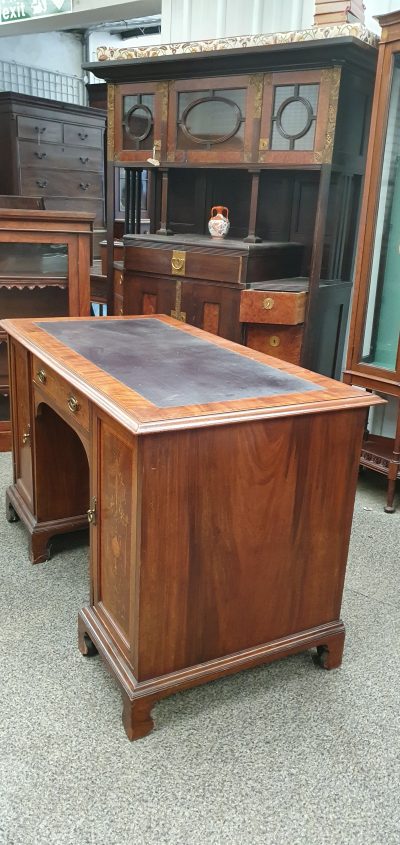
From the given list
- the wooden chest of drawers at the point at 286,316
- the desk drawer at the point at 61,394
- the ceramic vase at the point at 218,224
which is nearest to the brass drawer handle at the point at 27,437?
the desk drawer at the point at 61,394

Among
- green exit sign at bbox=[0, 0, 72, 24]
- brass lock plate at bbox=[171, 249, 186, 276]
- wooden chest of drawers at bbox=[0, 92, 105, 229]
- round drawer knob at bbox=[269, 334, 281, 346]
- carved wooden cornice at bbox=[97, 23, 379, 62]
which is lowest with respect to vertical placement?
round drawer knob at bbox=[269, 334, 281, 346]

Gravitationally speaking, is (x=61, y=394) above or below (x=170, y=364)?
below

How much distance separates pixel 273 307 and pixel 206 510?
5.71 feet

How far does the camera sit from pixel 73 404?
70.8 inches

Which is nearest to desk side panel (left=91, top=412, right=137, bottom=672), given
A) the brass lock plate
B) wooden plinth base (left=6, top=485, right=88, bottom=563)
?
wooden plinth base (left=6, top=485, right=88, bottom=563)

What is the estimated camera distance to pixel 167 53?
3225 mm

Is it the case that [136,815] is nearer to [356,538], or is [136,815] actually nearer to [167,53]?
[356,538]

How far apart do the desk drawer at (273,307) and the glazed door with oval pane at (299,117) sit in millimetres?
590

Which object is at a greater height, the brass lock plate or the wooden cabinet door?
the brass lock plate

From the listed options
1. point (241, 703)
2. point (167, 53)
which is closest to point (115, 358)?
point (241, 703)

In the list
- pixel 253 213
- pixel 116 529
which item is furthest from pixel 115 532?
pixel 253 213

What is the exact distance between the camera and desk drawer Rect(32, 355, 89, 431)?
5.76 feet

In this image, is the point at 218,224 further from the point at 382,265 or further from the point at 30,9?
the point at 30,9

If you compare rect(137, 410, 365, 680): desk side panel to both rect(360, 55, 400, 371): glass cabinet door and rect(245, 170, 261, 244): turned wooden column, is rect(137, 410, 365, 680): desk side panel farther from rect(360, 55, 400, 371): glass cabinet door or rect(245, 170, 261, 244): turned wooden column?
rect(245, 170, 261, 244): turned wooden column
